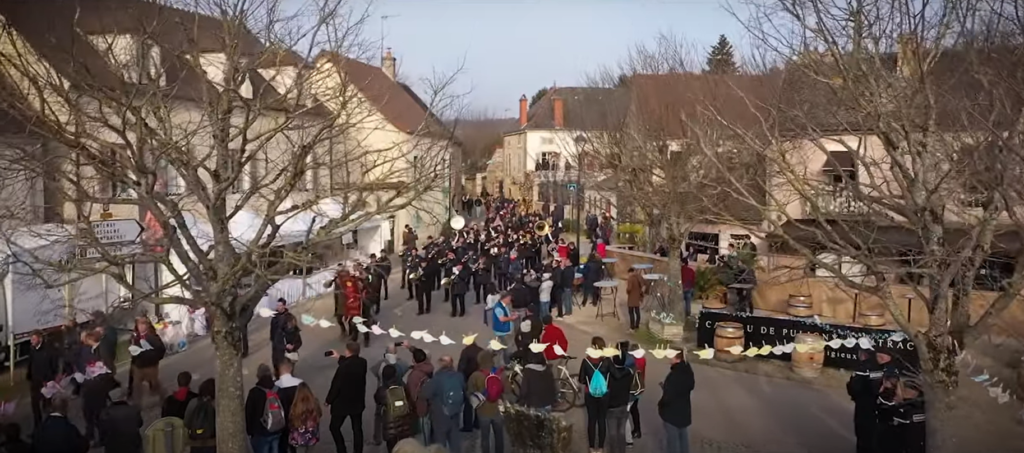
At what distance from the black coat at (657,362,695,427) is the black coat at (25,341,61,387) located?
7971mm

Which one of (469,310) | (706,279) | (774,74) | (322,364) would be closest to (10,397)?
(322,364)

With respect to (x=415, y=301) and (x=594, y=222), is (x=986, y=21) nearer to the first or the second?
(x=415, y=301)

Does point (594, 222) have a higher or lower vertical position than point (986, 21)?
lower

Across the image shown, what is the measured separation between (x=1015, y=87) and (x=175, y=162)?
7909 millimetres

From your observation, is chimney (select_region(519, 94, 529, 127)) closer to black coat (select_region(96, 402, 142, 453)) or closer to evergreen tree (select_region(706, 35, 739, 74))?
evergreen tree (select_region(706, 35, 739, 74))

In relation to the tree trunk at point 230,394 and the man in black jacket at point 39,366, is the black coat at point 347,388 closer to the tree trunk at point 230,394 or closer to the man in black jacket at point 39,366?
the tree trunk at point 230,394

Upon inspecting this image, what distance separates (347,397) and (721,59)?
15.0 metres

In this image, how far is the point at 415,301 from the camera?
70.8ft

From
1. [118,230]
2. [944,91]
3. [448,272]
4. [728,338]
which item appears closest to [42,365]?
[118,230]

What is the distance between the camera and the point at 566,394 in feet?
40.0

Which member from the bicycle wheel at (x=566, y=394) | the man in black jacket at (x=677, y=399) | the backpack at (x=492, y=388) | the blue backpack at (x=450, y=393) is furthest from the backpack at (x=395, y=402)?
the bicycle wheel at (x=566, y=394)

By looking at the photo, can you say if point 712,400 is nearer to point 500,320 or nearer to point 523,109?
point 500,320

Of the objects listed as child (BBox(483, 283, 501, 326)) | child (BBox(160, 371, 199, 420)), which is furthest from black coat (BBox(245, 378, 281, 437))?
child (BBox(483, 283, 501, 326))

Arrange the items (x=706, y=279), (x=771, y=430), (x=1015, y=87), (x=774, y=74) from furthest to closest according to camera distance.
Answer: (x=706, y=279) < (x=774, y=74) < (x=771, y=430) < (x=1015, y=87)
